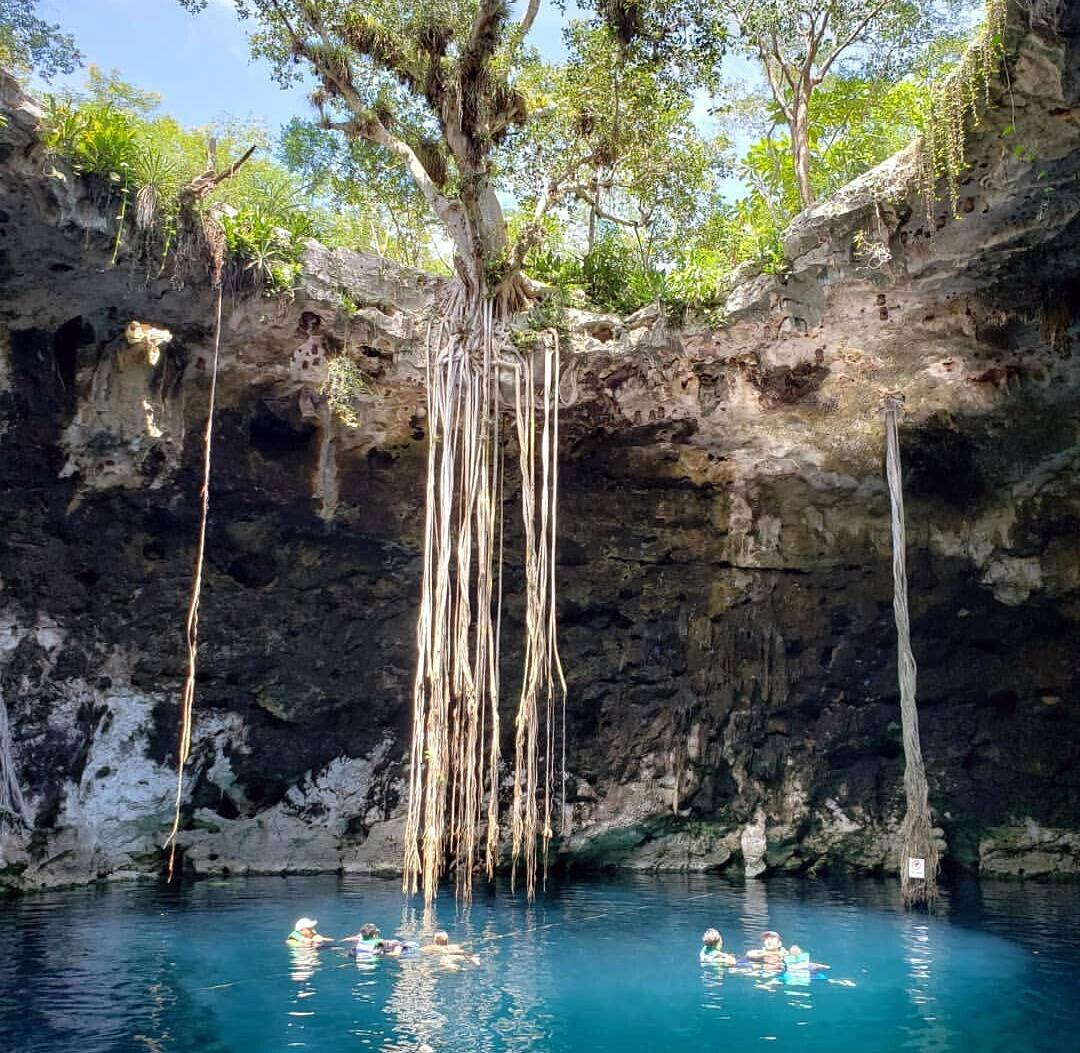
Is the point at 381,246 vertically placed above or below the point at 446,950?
above

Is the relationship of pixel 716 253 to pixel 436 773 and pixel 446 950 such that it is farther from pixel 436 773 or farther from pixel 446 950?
pixel 446 950

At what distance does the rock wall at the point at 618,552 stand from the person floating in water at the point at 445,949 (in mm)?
3711

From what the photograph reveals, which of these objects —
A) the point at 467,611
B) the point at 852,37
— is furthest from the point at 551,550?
A: the point at 852,37

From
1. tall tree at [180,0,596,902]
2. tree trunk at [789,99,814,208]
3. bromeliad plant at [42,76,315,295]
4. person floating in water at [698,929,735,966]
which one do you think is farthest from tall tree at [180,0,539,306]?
person floating in water at [698,929,735,966]

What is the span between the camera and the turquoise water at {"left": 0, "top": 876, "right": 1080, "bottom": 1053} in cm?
502

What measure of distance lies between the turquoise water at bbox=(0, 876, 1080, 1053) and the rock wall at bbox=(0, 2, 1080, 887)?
1685mm

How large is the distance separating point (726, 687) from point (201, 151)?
31.0ft

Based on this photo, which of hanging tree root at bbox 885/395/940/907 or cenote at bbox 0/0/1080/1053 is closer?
cenote at bbox 0/0/1080/1053

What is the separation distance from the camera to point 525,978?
6.14m

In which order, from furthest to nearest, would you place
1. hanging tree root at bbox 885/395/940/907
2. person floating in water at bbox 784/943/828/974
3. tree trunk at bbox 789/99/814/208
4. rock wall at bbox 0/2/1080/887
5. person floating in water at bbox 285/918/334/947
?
tree trunk at bbox 789/99/814/208, rock wall at bbox 0/2/1080/887, hanging tree root at bbox 885/395/940/907, person floating in water at bbox 285/918/334/947, person floating in water at bbox 784/943/828/974

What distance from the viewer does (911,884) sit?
26.4 feet

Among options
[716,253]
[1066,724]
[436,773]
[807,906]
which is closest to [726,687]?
[807,906]

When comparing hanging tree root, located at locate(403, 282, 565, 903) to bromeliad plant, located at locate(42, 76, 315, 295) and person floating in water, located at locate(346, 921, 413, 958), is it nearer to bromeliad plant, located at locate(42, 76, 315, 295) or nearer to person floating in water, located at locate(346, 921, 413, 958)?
person floating in water, located at locate(346, 921, 413, 958)

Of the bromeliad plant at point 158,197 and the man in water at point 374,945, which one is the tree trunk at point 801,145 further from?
the man in water at point 374,945
